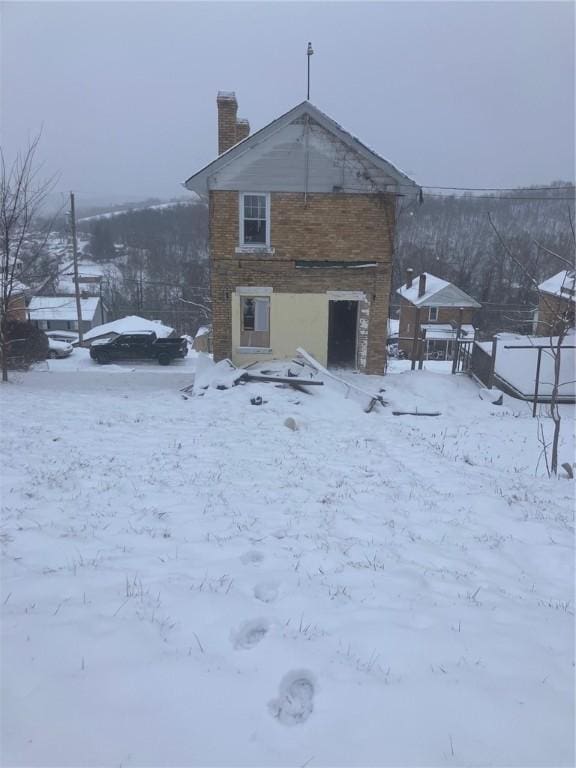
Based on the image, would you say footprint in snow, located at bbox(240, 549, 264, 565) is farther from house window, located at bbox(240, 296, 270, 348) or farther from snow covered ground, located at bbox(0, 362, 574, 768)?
house window, located at bbox(240, 296, 270, 348)

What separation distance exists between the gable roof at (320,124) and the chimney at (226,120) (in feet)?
4.99

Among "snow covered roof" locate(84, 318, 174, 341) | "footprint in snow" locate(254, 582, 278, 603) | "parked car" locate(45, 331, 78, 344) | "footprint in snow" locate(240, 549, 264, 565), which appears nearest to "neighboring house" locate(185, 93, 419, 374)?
"footprint in snow" locate(240, 549, 264, 565)

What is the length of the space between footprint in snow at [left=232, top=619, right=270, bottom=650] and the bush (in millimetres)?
22471

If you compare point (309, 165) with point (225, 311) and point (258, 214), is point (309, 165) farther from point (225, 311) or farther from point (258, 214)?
point (225, 311)

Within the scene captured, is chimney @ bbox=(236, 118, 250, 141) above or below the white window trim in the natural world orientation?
above

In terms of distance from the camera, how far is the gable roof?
1384 centimetres

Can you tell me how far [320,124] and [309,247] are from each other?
347 cm

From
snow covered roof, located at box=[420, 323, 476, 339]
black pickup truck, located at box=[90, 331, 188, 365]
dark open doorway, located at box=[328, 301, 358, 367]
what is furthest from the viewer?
snow covered roof, located at box=[420, 323, 476, 339]

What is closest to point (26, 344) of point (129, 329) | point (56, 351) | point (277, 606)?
point (56, 351)

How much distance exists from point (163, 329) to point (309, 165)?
984 inches

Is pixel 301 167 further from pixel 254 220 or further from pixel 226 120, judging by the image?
pixel 226 120

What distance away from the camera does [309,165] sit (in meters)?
14.5

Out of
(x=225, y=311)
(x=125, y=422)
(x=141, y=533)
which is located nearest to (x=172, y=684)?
(x=141, y=533)

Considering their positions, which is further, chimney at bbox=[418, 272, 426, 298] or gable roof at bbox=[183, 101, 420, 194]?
chimney at bbox=[418, 272, 426, 298]
